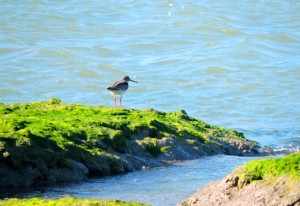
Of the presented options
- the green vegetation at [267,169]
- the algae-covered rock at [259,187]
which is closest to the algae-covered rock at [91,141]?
the algae-covered rock at [259,187]

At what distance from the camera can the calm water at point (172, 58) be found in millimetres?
22359

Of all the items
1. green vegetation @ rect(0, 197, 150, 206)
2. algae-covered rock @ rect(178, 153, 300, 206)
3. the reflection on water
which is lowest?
the reflection on water

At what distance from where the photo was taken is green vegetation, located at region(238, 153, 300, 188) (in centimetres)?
784

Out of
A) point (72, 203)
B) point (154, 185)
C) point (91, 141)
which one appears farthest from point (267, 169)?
point (91, 141)

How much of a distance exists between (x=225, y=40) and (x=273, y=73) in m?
5.33

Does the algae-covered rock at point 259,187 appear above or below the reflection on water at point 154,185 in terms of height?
above

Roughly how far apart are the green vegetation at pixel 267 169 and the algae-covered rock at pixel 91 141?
3877mm

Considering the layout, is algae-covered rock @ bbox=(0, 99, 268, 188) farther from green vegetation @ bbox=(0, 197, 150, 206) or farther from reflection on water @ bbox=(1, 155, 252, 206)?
green vegetation @ bbox=(0, 197, 150, 206)

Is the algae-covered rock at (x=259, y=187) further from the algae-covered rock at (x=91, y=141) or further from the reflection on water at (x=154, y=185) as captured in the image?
the algae-covered rock at (x=91, y=141)

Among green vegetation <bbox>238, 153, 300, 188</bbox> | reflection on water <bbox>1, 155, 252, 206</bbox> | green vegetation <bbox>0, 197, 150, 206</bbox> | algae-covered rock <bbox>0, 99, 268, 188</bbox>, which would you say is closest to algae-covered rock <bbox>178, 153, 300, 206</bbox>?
green vegetation <bbox>238, 153, 300, 188</bbox>

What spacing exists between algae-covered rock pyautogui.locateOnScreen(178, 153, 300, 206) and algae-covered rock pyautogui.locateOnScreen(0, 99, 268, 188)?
10.9 feet

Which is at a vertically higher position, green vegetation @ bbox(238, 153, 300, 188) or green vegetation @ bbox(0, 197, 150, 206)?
green vegetation @ bbox(238, 153, 300, 188)

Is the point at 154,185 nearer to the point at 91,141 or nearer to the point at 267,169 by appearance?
the point at 91,141

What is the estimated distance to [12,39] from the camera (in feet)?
104
